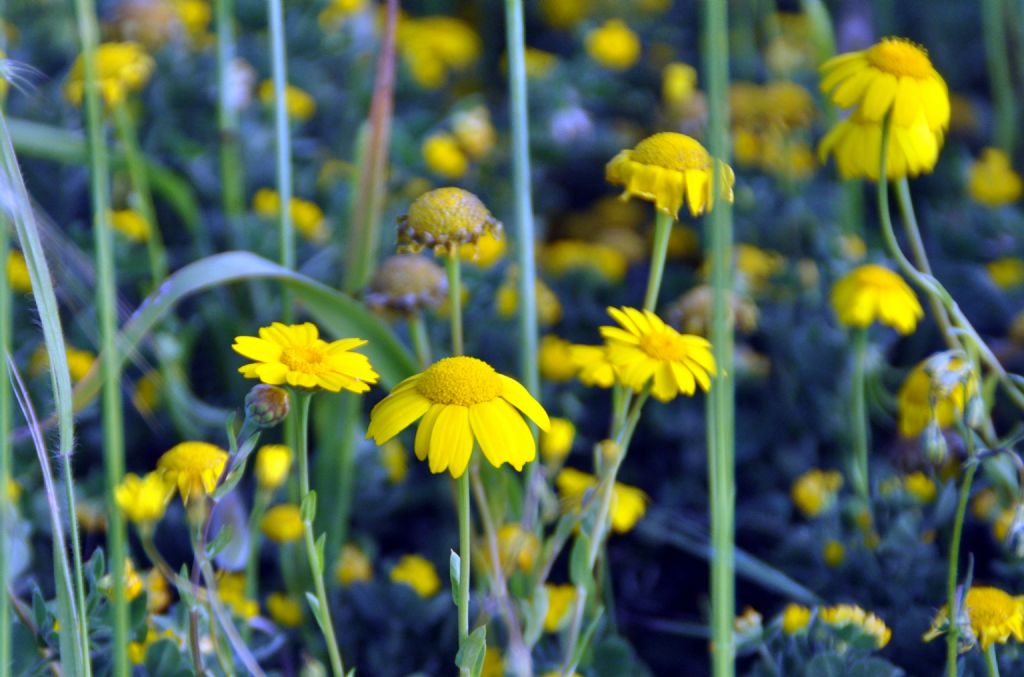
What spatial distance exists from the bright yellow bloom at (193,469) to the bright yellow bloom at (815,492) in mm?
688

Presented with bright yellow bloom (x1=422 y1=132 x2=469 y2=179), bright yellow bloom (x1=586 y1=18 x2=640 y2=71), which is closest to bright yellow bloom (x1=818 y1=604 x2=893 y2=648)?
bright yellow bloom (x1=422 y1=132 x2=469 y2=179)

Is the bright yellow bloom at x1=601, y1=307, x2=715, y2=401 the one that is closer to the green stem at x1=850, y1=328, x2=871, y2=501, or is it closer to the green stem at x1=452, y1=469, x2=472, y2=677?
the green stem at x1=452, y1=469, x2=472, y2=677

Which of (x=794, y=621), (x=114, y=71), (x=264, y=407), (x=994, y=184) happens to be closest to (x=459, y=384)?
(x=264, y=407)

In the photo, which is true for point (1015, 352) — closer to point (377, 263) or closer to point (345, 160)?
point (377, 263)

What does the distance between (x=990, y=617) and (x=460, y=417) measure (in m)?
0.45

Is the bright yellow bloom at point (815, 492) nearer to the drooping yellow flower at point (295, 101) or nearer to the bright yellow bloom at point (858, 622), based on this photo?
the bright yellow bloom at point (858, 622)

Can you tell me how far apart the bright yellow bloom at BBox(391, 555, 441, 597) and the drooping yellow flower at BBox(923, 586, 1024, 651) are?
529 mm

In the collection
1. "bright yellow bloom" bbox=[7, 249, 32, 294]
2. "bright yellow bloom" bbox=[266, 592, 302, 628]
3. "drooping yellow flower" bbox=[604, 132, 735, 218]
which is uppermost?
"drooping yellow flower" bbox=[604, 132, 735, 218]

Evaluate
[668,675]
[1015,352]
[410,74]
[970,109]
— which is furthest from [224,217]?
[970,109]

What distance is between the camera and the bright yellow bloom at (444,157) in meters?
1.73

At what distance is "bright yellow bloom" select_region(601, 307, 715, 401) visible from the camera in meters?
0.84

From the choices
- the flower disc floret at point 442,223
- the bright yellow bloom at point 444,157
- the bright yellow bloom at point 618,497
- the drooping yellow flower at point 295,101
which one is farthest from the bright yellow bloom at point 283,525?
the drooping yellow flower at point 295,101

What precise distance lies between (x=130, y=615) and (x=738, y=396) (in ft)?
2.96

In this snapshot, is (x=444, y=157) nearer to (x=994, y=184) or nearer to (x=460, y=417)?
(x=994, y=184)
